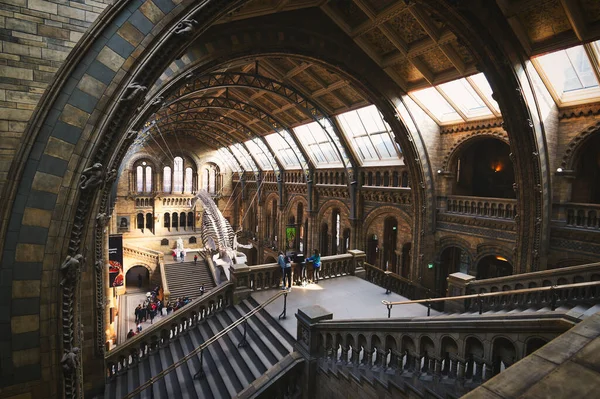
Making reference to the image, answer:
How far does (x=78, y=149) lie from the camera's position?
389 centimetres

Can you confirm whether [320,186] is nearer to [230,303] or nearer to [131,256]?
[230,303]

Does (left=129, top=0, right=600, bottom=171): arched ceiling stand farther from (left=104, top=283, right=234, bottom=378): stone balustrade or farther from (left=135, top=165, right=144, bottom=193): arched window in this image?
(left=135, top=165, right=144, bottom=193): arched window

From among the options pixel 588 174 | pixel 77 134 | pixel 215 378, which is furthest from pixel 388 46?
pixel 215 378

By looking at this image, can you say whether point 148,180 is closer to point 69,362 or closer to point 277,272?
point 277,272

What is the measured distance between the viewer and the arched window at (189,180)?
3434cm

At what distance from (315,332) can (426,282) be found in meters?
9.40

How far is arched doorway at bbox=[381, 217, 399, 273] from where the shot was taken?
1675 centimetres

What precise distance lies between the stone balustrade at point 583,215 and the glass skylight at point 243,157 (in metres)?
24.5

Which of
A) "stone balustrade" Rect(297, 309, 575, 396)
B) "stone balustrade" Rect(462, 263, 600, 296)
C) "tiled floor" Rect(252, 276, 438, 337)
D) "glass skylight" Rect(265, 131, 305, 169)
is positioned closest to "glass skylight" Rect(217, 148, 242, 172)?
"glass skylight" Rect(265, 131, 305, 169)

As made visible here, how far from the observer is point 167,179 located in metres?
33.4

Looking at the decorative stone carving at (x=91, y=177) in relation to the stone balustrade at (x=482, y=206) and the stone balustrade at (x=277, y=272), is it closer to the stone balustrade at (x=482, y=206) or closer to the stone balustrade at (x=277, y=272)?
the stone balustrade at (x=277, y=272)

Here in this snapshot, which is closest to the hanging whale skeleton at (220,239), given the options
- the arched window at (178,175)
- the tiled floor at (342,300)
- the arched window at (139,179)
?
the tiled floor at (342,300)

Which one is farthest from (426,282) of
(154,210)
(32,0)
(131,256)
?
(154,210)

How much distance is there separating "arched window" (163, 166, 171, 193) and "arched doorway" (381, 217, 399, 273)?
964 inches
